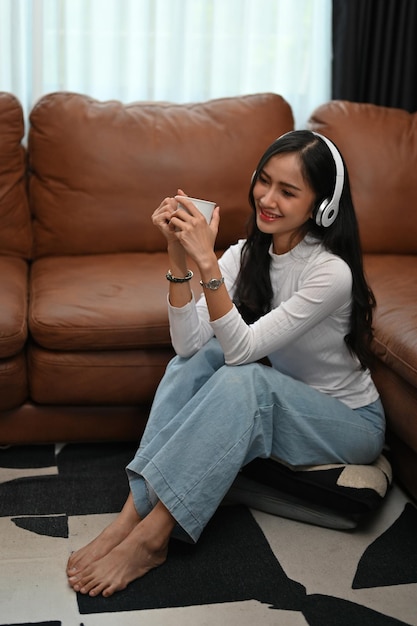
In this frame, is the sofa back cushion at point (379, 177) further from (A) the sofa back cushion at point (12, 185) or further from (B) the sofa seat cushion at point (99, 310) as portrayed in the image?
(A) the sofa back cushion at point (12, 185)

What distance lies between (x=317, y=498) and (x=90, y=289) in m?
0.86

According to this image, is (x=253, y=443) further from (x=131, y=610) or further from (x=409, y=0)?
(x=409, y=0)

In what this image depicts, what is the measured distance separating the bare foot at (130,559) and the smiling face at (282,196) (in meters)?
0.66

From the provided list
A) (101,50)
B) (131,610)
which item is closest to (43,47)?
(101,50)

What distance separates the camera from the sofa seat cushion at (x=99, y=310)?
6.86 feet

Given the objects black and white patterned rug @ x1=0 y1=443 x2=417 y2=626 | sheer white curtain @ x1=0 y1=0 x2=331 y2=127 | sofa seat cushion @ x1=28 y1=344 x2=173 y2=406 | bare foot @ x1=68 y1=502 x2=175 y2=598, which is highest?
sheer white curtain @ x1=0 y1=0 x2=331 y2=127

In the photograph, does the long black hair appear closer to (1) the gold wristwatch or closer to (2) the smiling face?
(2) the smiling face

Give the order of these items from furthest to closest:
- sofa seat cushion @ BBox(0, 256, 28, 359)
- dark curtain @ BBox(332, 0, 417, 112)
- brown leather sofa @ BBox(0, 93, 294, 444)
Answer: dark curtain @ BBox(332, 0, 417, 112) → brown leather sofa @ BBox(0, 93, 294, 444) → sofa seat cushion @ BBox(0, 256, 28, 359)

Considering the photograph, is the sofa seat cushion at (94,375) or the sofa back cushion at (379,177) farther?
the sofa back cushion at (379,177)

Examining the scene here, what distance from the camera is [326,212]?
176 centimetres

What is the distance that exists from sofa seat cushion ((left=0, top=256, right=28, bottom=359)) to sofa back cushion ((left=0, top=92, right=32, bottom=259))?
174mm

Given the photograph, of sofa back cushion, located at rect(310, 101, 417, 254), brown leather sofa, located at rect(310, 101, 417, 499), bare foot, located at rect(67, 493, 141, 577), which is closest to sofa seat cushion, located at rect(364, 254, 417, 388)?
brown leather sofa, located at rect(310, 101, 417, 499)

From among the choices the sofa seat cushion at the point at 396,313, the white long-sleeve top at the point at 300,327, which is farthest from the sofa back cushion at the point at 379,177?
the white long-sleeve top at the point at 300,327

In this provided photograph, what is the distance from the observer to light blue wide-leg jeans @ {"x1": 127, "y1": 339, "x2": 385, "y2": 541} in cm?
171
